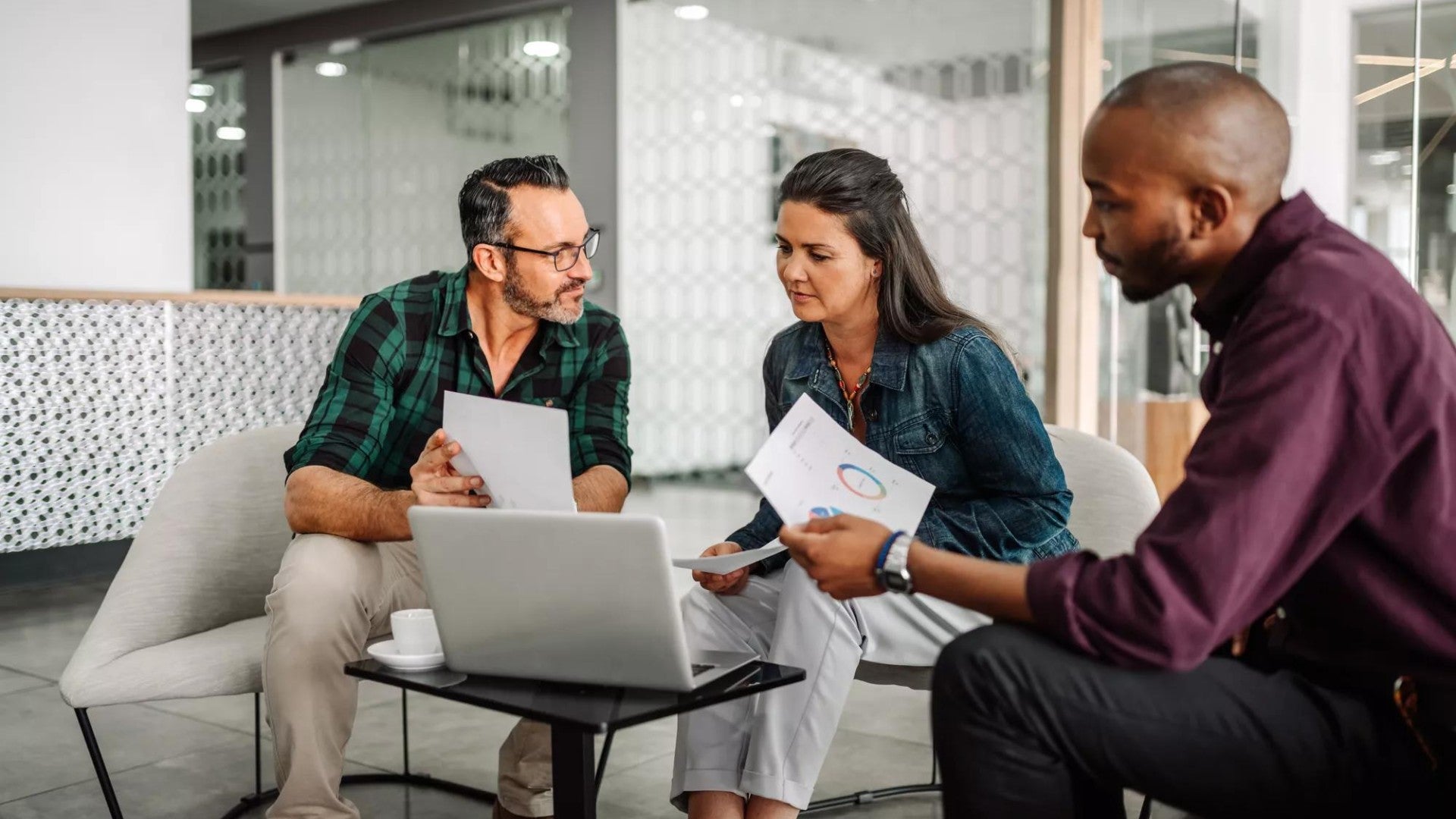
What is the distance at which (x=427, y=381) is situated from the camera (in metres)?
2.14

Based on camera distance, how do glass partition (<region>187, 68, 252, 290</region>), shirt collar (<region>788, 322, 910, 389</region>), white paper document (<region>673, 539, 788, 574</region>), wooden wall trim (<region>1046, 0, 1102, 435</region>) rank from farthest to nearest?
glass partition (<region>187, 68, 252, 290</region>) → wooden wall trim (<region>1046, 0, 1102, 435</region>) → shirt collar (<region>788, 322, 910, 389</region>) → white paper document (<region>673, 539, 788, 574</region>)

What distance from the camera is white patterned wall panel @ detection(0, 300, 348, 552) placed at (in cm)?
380

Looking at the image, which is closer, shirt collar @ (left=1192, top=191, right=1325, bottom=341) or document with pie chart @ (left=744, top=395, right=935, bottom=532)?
shirt collar @ (left=1192, top=191, right=1325, bottom=341)

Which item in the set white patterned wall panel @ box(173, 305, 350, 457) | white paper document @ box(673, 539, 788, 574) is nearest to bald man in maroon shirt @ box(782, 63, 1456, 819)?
white paper document @ box(673, 539, 788, 574)

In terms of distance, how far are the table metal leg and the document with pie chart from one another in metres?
0.31

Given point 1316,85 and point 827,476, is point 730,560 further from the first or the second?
point 1316,85

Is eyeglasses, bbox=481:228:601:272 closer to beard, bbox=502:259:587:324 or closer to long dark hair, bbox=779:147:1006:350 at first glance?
beard, bbox=502:259:587:324

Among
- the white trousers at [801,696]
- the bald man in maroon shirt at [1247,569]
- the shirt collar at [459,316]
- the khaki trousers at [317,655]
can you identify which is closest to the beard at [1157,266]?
the bald man in maroon shirt at [1247,569]

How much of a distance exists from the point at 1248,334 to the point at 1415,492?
193mm

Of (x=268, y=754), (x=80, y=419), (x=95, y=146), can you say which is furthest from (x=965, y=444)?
(x=95, y=146)

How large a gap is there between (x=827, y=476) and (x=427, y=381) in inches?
38.9

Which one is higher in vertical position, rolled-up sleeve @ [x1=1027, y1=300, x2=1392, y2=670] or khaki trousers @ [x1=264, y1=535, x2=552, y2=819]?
rolled-up sleeve @ [x1=1027, y1=300, x2=1392, y2=670]

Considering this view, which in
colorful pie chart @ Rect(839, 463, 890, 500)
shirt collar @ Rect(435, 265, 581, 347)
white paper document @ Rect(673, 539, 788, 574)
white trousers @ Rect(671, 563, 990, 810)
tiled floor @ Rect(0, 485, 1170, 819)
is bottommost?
tiled floor @ Rect(0, 485, 1170, 819)

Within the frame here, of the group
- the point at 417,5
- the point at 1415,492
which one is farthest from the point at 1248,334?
the point at 417,5
